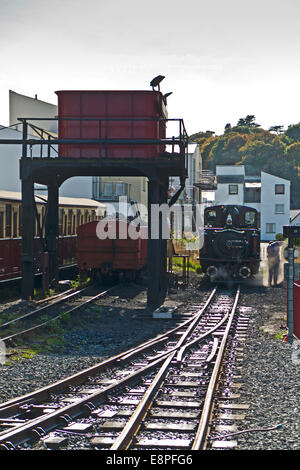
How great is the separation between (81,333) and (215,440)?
7.25 metres

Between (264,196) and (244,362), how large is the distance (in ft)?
193

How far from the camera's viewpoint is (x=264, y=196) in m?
68.1

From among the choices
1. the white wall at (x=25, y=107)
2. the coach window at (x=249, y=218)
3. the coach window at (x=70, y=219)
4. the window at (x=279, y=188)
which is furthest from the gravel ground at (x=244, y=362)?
the window at (x=279, y=188)

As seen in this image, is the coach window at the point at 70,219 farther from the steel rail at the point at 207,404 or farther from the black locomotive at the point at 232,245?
the steel rail at the point at 207,404

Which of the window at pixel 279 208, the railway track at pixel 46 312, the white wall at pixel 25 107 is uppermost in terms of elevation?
the white wall at pixel 25 107

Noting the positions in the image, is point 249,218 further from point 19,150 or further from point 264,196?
point 264,196

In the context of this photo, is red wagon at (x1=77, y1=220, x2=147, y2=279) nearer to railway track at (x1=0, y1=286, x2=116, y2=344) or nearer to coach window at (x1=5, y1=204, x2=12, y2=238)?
railway track at (x1=0, y1=286, x2=116, y2=344)

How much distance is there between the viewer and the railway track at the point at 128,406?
21.7 ft

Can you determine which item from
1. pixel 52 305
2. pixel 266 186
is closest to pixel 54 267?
pixel 52 305

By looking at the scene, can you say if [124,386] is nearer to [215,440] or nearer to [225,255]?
[215,440]

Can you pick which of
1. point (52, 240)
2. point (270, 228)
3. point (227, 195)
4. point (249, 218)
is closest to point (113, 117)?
point (52, 240)

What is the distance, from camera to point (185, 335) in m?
12.8

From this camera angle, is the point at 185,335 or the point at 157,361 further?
the point at 185,335

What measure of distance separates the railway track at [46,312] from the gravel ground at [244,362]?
21.0 inches
